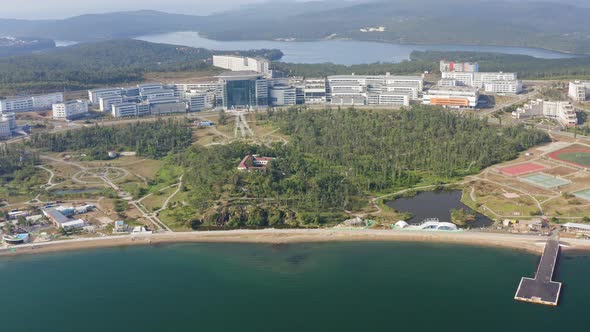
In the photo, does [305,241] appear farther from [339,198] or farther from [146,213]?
[146,213]

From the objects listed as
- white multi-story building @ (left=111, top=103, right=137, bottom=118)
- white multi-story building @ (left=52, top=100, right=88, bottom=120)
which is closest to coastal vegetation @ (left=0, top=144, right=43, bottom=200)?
white multi-story building @ (left=52, top=100, right=88, bottom=120)

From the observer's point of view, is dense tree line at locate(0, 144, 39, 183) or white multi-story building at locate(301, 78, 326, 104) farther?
white multi-story building at locate(301, 78, 326, 104)

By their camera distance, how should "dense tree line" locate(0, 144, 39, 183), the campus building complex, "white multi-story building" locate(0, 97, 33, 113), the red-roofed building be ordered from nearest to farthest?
the red-roofed building, "dense tree line" locate(0, 144, 39, 183), "white multi-story building" locate(0, 97, 33, 113), the campus building complex

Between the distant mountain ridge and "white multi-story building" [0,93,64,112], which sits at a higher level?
the distant mountain ridge

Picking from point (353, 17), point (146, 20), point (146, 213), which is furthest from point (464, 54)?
point (146, 20)

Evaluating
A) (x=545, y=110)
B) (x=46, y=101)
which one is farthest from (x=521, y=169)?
(x=46, y=101)

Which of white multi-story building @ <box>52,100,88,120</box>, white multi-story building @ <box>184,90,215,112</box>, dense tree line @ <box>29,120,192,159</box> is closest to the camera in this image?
dense tree line @ <box>29,120,192,159</box>

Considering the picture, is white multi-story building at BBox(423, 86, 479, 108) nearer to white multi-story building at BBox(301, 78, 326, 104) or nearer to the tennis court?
white multi-story building at BBox(301, 78, 326, 104)
